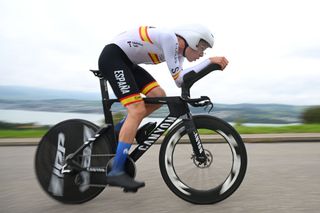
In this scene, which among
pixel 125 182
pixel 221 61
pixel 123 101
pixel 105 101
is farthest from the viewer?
pixel 105 101

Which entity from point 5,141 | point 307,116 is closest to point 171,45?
point 5,141

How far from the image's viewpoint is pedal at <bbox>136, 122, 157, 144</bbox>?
4281 millimetres

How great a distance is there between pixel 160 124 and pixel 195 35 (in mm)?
882

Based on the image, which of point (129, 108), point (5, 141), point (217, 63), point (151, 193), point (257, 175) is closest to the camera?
→ point (217, 63)

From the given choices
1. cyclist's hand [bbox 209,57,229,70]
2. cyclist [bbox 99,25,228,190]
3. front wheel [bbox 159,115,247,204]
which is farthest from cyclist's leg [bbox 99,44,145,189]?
cyclist's hand [bbox 209,57,229,70]

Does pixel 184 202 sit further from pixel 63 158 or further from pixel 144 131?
pixel 63 158

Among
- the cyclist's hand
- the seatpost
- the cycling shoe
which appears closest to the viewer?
the cyclist's hand

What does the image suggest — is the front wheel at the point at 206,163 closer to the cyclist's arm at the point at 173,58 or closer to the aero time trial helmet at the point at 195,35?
the cyclist's arm at the point at 173,58

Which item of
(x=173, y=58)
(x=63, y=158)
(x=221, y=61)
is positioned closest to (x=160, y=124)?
(x=173, y=58)

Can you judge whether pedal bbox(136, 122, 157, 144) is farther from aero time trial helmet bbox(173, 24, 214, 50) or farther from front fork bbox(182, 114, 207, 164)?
aero time trial helmet bbox(173, 24, 214, 50)

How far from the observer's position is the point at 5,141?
1025 centimetres

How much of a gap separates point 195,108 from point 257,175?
179cm

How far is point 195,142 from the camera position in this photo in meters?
4.12

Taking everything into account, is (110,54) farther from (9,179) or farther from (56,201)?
(9,179)
